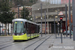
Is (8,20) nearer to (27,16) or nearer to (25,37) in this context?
(27,16)

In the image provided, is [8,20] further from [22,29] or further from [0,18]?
[22,29]

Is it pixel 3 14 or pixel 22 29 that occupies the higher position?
pixel 3 14

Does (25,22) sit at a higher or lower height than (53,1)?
lower

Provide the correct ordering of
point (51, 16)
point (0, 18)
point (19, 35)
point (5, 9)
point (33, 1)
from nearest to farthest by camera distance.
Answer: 1. point (19, 35)
2. point (33, 1)
3. point (5, 9)
4. point (0, 18)
5. point (51, 16)

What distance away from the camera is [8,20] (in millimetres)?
51938

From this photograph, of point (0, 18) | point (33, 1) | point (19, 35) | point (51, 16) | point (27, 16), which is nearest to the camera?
point (19, 35)

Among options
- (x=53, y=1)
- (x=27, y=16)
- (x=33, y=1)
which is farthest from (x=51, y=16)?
(x=33, y=1)

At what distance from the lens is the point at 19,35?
2653 cm

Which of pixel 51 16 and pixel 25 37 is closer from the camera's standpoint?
pixel 25 37

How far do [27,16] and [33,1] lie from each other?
3059cm

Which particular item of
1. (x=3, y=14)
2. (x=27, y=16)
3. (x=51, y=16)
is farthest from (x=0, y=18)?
(x=51, y=16)

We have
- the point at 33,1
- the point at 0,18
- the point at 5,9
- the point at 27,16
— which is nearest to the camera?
the point at 33,1

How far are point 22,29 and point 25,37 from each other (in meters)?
1.34

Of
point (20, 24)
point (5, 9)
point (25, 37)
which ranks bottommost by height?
point (25, 37)
